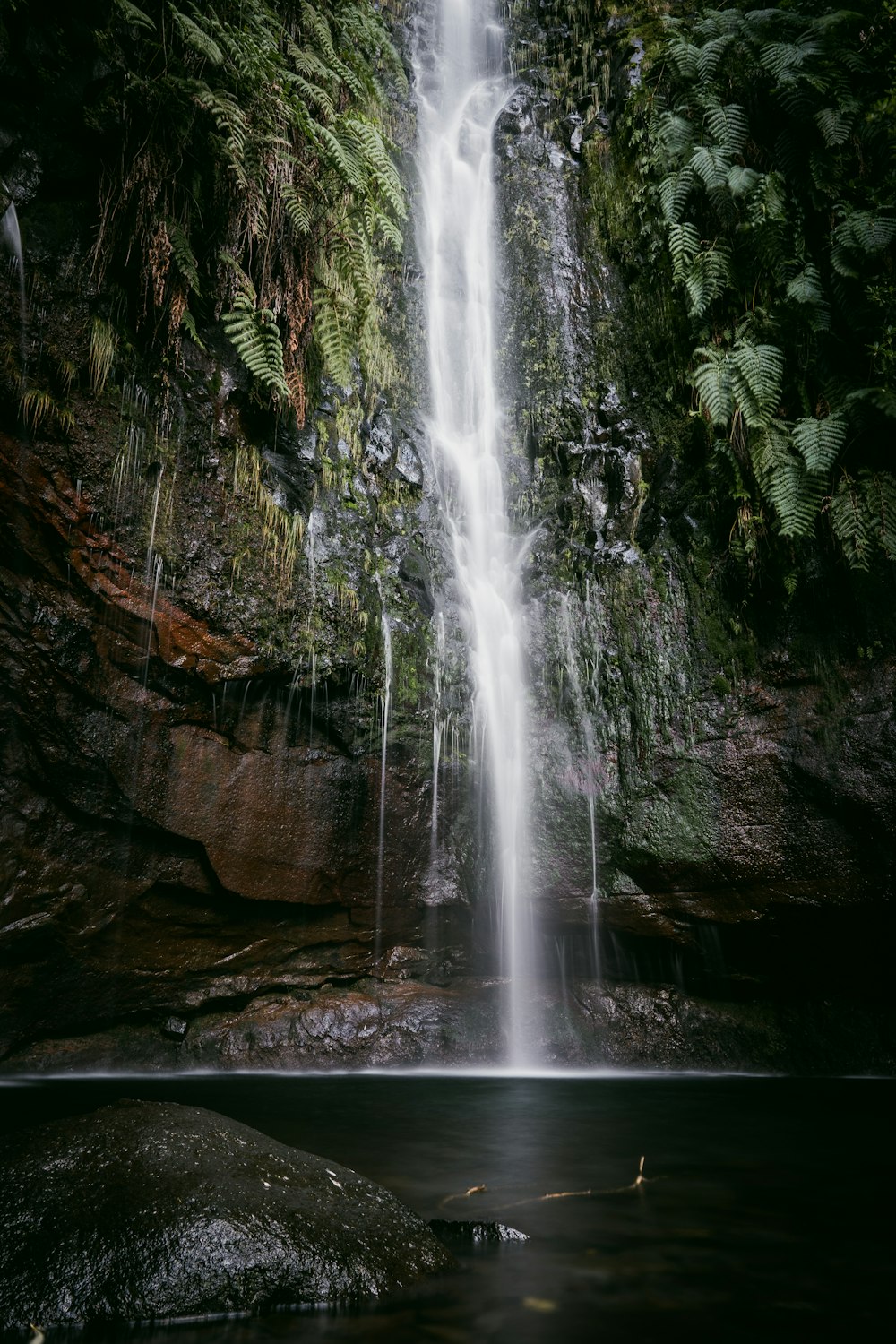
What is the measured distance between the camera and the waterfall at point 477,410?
24.3ft

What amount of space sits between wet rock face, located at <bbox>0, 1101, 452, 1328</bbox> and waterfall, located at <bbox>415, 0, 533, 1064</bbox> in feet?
15.3

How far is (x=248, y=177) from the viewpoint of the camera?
6.26 m

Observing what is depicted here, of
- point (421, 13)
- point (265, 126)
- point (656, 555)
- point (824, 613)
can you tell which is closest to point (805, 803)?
point (824, 613)

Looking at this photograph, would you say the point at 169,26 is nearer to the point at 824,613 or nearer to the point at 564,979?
the point at 824,613

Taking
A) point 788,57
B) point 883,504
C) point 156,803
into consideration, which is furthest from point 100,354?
point 788,57

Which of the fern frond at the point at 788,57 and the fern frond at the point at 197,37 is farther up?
the fern frond at the point at 788,57

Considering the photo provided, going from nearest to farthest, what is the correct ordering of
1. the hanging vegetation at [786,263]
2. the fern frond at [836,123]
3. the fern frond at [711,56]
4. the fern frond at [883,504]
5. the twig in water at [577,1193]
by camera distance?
the twig in water at [577,1193] → the fern frond at [883,504] → the hanging vegetation at [786,263] → the fern frond at [836,123] → the fern frond at [711,56]

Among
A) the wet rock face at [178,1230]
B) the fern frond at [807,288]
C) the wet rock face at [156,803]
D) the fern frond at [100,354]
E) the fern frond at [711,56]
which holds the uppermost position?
the fern frond at [711,56]

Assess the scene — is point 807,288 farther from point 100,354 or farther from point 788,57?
point 100,354

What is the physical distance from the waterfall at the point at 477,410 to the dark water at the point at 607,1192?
211 cm

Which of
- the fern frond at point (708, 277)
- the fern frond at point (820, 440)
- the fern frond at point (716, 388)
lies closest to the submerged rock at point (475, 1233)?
the fern frond at point (820, 440)

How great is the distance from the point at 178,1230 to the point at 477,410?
787cm

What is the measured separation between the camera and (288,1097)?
17.8 feet

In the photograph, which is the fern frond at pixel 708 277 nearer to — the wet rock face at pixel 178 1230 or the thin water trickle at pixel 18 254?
the thin water trickle at pixel 18 254
